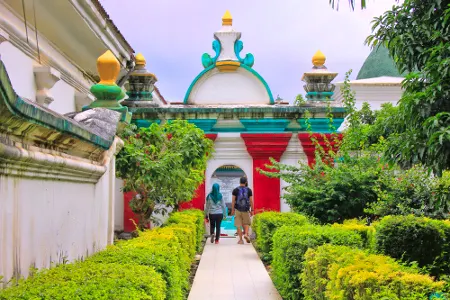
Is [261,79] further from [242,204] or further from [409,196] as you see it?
[409,196]

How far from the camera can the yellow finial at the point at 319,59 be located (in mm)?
15195

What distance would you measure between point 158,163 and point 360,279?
19.9ft

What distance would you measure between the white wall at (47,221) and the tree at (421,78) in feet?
10.9

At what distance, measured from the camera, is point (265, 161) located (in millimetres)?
15305

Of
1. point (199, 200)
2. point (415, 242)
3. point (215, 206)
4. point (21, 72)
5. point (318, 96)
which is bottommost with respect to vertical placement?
point (415, 242)

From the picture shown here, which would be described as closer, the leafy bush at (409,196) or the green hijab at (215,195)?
the leafy bush at (409,196)

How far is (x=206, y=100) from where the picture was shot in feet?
50.7

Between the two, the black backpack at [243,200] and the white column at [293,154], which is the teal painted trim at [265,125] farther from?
the black backpack at [243,200]

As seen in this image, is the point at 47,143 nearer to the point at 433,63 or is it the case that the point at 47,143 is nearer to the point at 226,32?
the point at 433,63

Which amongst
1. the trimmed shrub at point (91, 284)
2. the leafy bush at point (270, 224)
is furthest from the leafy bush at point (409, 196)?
the trimmed shrub at point (91, 284)

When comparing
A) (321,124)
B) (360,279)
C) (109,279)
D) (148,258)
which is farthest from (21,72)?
(321,124)

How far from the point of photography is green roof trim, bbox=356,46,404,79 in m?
26.8

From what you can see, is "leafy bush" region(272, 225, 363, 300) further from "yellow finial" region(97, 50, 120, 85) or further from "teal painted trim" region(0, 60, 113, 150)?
"teal painted trim" region(0, 60, 113, 150)

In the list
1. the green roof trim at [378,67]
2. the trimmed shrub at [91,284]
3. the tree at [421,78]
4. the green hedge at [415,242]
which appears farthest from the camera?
the green roof trim at [378,67]
